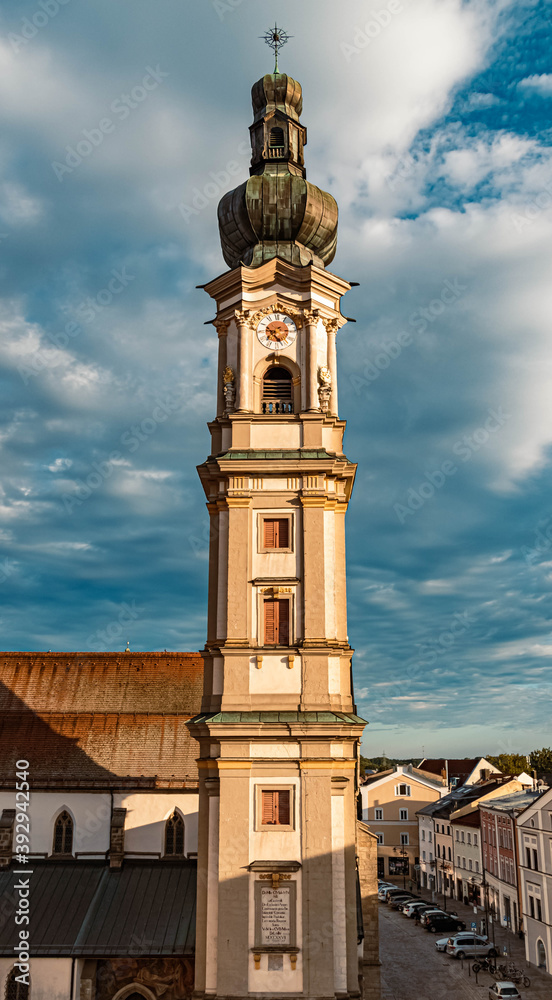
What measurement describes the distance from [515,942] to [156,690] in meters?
35.2

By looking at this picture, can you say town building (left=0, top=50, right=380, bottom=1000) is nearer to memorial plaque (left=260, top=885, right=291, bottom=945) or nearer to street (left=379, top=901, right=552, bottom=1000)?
memorial plaque (left=260, top=885, right=291, bottom=945)

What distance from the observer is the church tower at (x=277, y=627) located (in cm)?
2750

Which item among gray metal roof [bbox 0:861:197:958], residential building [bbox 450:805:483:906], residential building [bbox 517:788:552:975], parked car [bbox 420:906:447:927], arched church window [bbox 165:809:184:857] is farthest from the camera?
residential building [bbox 450:805:483:906]

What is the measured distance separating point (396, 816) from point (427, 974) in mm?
48437

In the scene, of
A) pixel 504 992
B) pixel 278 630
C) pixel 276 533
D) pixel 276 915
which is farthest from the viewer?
pixel 504 992

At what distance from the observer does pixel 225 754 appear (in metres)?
28.7

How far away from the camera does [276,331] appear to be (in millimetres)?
33844

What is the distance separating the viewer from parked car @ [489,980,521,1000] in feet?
144

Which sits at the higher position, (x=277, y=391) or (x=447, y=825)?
(x=277, y=391)

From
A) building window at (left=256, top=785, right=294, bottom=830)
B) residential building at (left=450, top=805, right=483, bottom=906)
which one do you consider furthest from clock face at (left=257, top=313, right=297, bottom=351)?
residential building at (left=450, top=805, right=483, bottom=906)

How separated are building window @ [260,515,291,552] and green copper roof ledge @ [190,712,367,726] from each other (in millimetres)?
5819

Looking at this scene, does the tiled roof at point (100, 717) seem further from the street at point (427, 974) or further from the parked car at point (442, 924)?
the parked car at point (442, 924)

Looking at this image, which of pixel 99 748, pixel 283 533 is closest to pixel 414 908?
pixel 99 748

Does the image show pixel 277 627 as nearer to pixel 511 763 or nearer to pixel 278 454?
pixel 278 454
